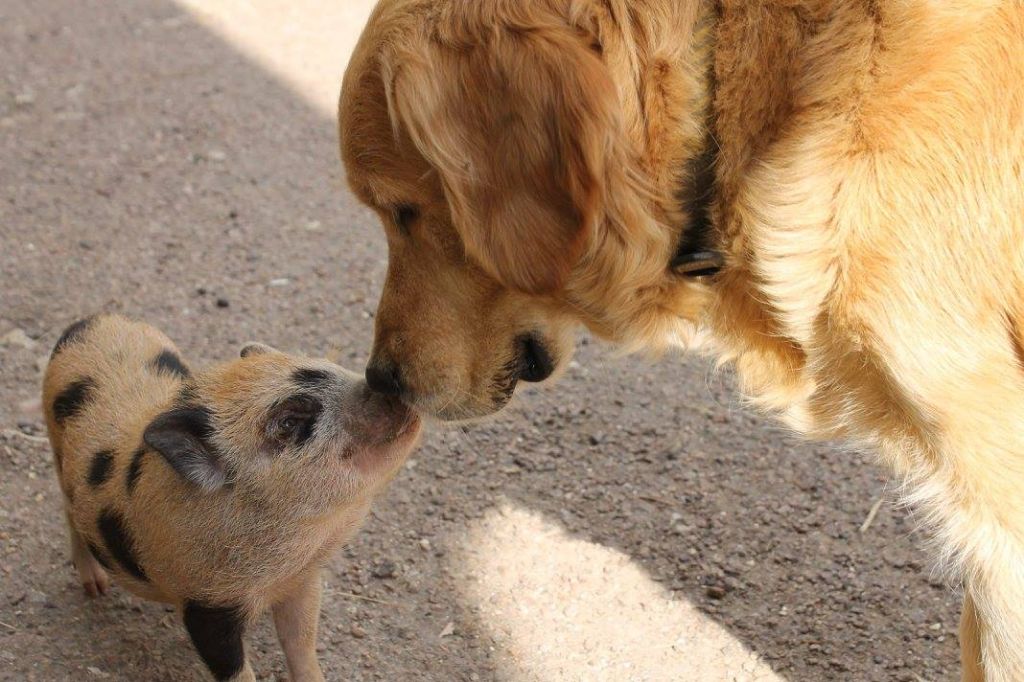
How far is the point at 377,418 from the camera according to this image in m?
3.33

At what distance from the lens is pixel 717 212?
2.96 metres

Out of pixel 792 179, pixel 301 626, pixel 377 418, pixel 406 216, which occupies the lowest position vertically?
pixel 301 626

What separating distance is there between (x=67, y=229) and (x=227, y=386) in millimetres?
2985

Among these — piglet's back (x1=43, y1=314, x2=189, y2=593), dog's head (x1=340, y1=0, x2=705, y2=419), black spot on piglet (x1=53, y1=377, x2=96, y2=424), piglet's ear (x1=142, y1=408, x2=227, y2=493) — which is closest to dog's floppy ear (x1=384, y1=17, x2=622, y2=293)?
dog's head (x1=340, y1=0, x2=705, y2=419)

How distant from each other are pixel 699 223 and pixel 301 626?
5.52ft

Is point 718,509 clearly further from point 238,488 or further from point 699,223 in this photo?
point 238,488

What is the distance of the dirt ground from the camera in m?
3.77

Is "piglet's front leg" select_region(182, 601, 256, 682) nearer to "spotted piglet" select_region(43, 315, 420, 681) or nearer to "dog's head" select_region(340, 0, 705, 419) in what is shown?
"spotted piglet" select_region(43, 315, 420, 681)

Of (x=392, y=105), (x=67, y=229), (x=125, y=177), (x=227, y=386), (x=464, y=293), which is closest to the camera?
(x=392, y=105)

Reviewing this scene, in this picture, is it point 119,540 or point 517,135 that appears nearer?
point 517,135

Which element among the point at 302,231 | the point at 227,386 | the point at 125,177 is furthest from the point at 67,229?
the point at 227,386

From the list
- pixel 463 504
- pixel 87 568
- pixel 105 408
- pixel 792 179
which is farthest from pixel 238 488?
pixel 792 179

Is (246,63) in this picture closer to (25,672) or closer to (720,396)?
(720,396)

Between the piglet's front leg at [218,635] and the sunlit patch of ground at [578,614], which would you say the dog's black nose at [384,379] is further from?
the sunlit patch of ground at [578,614]
